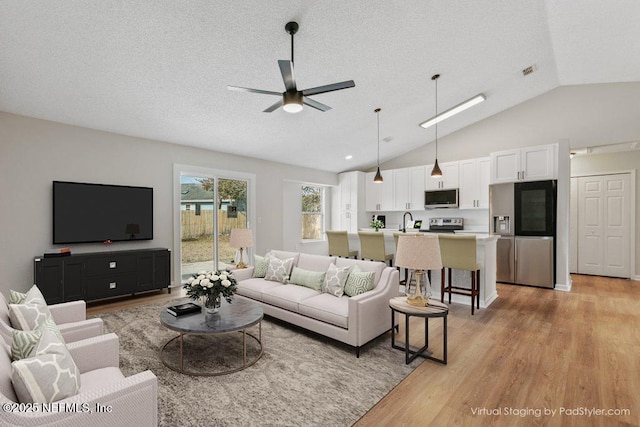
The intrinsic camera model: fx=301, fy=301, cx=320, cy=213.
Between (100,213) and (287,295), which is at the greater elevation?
(100,213)

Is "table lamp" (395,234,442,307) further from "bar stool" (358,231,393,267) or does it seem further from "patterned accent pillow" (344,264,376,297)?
"bar stool" (358,231,393,267)

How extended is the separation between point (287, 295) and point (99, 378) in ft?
6.38

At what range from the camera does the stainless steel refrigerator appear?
529cm

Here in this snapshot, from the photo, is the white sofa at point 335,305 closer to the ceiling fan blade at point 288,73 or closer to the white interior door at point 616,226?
the ceiling fan blade at point 288,73

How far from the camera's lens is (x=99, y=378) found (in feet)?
5.67

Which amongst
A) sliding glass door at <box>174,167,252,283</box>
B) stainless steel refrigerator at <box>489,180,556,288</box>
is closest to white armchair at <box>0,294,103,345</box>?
sliding glass door at <box>174,167,252,283</box>

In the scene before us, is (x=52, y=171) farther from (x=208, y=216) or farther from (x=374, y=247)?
(x=374, y=247)

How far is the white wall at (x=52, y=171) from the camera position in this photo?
3.85 meters

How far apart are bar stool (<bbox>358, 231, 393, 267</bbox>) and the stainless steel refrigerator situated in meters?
2.36

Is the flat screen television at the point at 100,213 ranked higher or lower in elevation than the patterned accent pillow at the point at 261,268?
higher

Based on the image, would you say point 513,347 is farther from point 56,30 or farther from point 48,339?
point 56,30

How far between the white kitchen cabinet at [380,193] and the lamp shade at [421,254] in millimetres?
5039

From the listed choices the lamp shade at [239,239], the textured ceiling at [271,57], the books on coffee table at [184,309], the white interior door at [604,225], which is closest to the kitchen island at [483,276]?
the lamp shade at [239,239]

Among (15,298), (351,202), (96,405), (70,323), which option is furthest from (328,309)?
(351,202)
